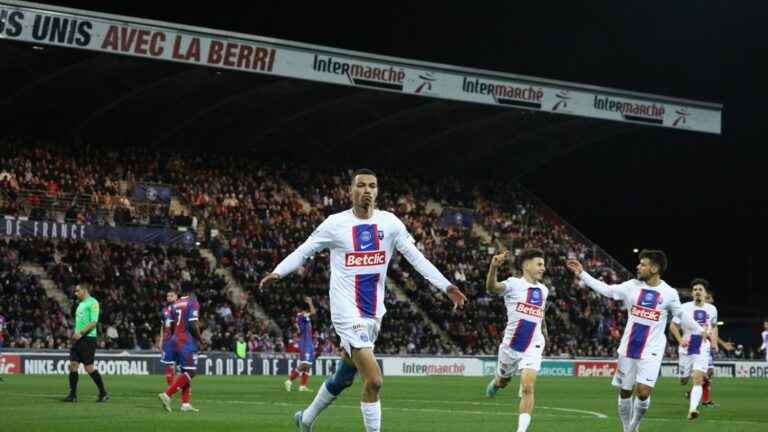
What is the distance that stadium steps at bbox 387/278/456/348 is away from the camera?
5447cm

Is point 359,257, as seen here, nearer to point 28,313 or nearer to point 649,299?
point 649,299

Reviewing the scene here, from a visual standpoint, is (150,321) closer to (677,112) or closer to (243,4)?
(243,4)

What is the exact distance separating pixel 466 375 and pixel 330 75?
1343 centimetres

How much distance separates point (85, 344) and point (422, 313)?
31374 millimetres

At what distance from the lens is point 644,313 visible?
679 inches

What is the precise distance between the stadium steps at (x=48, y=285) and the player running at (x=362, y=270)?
3362 centimetres

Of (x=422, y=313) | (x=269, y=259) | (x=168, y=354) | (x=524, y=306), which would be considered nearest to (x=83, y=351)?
(x=168, y=354)

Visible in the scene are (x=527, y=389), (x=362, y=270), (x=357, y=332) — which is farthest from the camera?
(x=527, y=389)

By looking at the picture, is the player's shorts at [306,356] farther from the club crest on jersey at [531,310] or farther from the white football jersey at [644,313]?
the white football jersey at [644,313]

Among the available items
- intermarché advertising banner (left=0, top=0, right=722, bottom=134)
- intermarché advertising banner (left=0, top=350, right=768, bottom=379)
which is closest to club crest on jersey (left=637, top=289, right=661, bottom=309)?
intermarché advertising banner (left=0, top=350, right=768, bottom=379)

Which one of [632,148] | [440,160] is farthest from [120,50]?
[632,148]

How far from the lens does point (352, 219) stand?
13.2m

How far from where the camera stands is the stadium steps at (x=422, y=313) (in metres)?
54.5

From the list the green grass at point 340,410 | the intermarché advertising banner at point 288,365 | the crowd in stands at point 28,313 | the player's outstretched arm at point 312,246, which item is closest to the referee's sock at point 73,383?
the green grass at point 340,410
